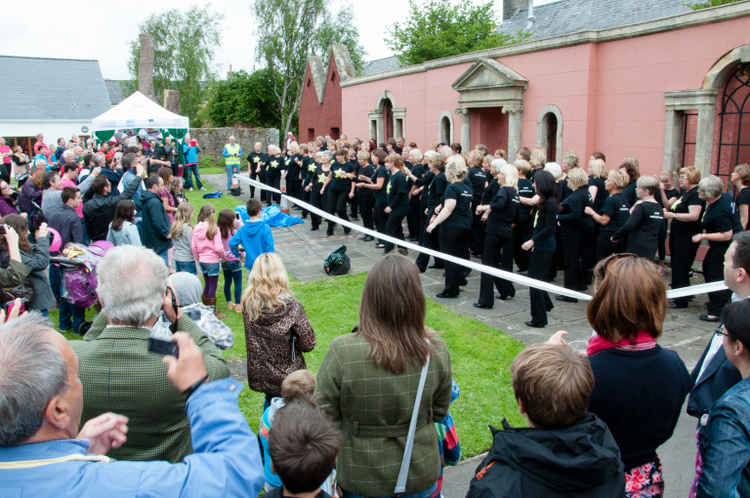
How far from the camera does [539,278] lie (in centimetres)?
729

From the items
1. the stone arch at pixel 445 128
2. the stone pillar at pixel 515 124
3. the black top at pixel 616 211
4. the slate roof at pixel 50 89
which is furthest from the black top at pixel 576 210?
the slate roof at pixel 50 89

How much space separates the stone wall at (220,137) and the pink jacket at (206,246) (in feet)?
83.4

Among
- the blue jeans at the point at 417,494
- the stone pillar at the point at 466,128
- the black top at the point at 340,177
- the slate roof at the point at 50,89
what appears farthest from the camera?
the slate roof at the point at 50,89

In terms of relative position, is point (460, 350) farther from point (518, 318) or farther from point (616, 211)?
point (616, 211)

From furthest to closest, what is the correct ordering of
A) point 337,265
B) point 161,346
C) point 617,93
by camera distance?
point 617,93 < point 337,265 < point 161,346

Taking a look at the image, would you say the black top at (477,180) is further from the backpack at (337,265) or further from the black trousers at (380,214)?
the backpack at (337,265)

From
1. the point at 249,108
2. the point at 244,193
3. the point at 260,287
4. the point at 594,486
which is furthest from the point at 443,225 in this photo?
the point at 249,108

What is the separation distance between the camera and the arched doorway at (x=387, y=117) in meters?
22.5

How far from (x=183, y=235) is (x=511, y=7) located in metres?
30.1

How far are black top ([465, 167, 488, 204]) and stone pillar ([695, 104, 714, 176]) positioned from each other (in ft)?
12.8

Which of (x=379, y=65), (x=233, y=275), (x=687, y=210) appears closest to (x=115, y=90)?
(x=379, y=65)

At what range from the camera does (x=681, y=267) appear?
8.16m

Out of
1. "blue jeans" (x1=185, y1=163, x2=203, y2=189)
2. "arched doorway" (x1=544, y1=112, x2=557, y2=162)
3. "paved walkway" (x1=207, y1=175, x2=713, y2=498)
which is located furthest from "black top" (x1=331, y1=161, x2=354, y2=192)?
"blue jeans" (x1=185, y1=163, x2=203, y2=189)

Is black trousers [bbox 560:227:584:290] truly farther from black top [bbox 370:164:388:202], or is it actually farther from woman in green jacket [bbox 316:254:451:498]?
woman in green jacket [bbox 316:254:451:498]
